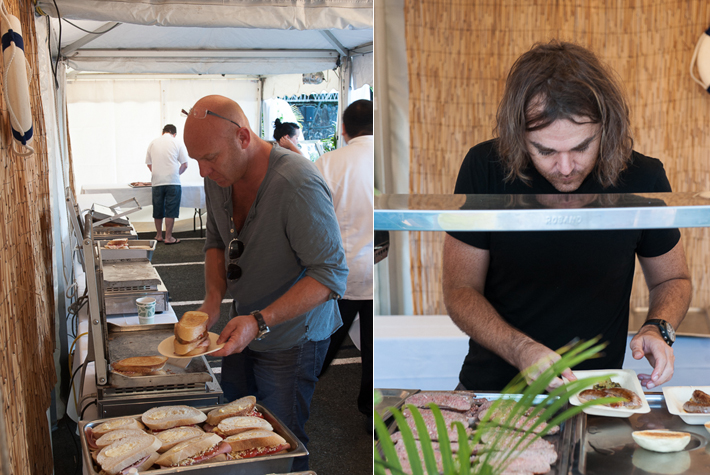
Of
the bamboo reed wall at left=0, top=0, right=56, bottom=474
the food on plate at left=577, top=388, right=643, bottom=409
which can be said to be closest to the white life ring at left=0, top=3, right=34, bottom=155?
the bamboo reed wall at left=0, top=0, right=56, bottom=474

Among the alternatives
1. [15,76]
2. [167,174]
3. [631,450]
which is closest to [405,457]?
[631,450]

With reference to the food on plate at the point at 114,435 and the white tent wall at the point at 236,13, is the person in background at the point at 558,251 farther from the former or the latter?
the white tent wall at the point at 236,13

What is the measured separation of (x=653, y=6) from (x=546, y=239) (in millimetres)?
279

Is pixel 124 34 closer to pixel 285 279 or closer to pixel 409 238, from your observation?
pixel 285 279

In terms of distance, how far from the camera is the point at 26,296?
139 cm

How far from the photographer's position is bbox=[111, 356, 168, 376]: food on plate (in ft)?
4.04

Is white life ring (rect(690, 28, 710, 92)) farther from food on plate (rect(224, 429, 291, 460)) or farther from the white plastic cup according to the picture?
the white plastic cup

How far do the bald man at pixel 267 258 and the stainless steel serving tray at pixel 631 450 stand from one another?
27.8 inches

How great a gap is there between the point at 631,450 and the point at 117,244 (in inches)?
85.4

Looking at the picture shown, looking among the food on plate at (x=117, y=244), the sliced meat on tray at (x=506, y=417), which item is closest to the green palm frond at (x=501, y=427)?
the sliced meat on tray at (x=506, y=417)

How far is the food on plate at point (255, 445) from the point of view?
0.93m

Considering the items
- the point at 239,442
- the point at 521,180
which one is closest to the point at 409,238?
the point at 521,180

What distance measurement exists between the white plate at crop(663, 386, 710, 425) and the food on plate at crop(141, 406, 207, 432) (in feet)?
2.68

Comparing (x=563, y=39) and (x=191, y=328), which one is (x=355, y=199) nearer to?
(x=191, y=328)
